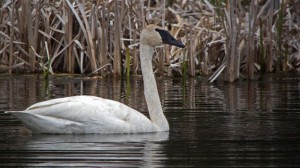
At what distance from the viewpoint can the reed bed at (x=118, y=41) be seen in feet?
57.5

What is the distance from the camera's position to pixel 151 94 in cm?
1070

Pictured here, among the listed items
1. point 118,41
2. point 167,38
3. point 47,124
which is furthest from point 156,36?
point 118,41

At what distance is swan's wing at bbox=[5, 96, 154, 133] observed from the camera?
9789mm

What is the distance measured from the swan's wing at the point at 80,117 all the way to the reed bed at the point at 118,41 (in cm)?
703

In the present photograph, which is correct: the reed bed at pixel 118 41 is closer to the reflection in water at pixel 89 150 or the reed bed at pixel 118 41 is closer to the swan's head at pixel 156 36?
the swan's head at pixel 156 36

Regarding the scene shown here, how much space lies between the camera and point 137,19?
18094mm

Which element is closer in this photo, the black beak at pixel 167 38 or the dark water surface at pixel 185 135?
the dark water surface at pixel 185 135

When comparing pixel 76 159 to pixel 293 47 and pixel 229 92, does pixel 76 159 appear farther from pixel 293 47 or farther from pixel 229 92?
pixel 293 47

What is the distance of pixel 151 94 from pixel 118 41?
671 centimetres

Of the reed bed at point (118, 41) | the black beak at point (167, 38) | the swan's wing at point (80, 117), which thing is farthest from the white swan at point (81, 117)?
the reed bed at point (118, 41)

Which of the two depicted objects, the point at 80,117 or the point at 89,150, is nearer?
the point at 89,150

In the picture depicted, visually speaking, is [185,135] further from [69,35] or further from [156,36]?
[69,35]

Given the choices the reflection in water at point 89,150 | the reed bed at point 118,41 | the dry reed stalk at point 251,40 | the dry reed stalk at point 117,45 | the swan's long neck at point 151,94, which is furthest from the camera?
the reed bed at point 118,41

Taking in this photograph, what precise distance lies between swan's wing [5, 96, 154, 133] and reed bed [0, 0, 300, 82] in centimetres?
703
